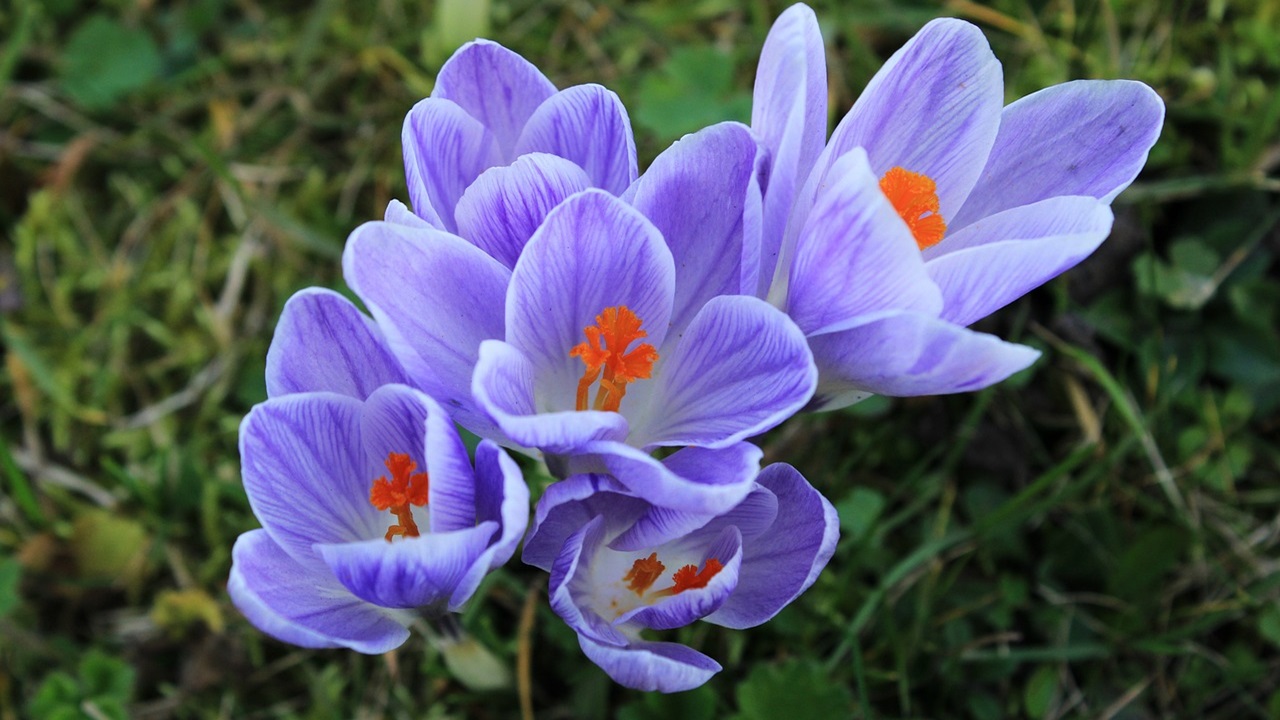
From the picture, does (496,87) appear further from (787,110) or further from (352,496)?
(352,496)

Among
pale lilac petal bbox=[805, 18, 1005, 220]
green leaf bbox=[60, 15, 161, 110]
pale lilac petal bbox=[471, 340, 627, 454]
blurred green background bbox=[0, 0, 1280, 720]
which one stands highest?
green leaf bbox=[60, 15, 161, 110]

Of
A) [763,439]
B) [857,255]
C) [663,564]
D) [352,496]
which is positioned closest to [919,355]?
[857,255]

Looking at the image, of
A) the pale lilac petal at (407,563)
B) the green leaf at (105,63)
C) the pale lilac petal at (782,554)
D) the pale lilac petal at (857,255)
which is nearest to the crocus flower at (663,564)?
the pale lilac petal at (782,554)

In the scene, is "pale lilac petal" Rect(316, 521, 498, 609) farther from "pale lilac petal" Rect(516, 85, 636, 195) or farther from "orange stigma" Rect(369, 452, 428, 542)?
"pale lilac petal" Rect(516, 85, 636, 195)

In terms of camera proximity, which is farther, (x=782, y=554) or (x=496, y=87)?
(x=496, y=87)

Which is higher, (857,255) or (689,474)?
(857,255)

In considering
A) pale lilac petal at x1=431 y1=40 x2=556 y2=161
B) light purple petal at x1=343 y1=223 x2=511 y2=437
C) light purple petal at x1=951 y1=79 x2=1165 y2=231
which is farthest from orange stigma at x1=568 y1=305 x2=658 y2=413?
light purple petal at x1=951 y1=79 x2=1165 y2=231
